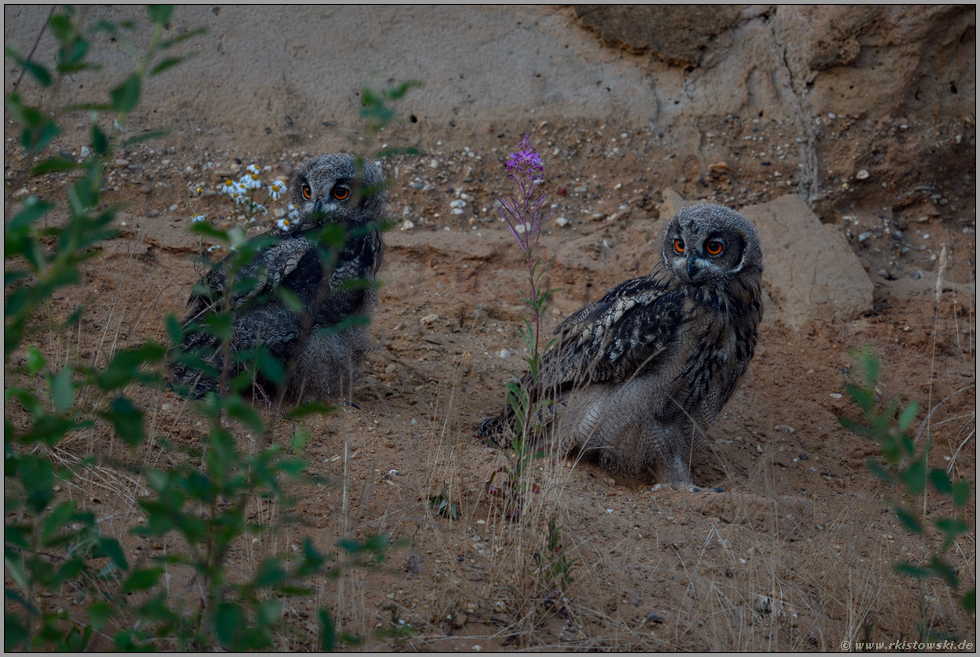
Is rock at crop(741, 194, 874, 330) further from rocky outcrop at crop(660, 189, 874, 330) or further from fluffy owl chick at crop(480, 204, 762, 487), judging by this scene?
fluffy owl chick at crop(480, 204, 762, 487)

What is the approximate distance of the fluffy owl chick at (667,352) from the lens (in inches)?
186

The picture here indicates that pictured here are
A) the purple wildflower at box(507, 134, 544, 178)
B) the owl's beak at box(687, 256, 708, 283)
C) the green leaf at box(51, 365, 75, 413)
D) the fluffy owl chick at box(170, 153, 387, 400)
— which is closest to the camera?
the green leaf at box(51, 365, 75, 413)

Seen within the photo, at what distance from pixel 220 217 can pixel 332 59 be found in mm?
1983

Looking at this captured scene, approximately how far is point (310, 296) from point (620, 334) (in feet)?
5.94

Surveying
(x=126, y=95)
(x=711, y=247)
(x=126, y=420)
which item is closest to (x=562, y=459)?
(x=711, y=247)

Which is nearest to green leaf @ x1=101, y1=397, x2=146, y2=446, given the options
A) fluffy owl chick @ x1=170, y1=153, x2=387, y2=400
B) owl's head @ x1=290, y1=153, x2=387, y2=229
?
fluffy owl chick @ x1=170, y1=153, x2=387, y2=400

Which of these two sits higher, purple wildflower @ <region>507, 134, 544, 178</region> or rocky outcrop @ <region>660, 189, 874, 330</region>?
purple wildflower @ <region>507, 134, 544, 178</region>

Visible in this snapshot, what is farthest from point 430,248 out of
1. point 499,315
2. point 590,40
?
point 590,40

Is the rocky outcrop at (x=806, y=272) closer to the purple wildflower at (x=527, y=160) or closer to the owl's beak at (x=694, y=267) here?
the owl's beak at (x=694, y=267)

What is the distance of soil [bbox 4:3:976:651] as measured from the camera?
3.22 metres

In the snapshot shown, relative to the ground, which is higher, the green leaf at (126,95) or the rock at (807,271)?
the green leaf at (126,95)

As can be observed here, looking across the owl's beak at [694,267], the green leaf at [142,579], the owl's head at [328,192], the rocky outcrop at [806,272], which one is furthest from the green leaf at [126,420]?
the rocky outcrop at [806,272]

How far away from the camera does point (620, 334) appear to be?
479cm

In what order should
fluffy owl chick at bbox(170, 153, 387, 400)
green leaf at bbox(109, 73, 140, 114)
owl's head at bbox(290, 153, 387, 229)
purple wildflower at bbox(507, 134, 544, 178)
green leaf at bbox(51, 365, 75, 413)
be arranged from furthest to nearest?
owl's head at bbox(290, 153, 387, 229), fluffy owl chick at bbox(170, 153, 387, 400), purple wildflower at bbox(507, 134, 544, 178), green leaf at bbox(109, 73, 140, 114), green leaf at bbox(51, 365, 75, 413)
